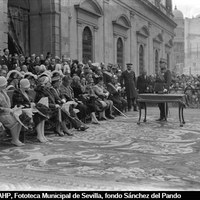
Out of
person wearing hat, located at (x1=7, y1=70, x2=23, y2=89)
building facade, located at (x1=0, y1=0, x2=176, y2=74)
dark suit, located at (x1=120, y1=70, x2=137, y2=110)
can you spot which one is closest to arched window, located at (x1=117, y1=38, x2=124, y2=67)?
building facade, located at (x1=0, y1=0, x2=176, y2=74)

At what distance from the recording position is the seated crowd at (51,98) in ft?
22.5

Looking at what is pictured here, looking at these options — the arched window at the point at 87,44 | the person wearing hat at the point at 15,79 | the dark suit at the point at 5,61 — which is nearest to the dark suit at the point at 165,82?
the person wearing hat at the point at 15,79

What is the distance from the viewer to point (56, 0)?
14758 millimetres

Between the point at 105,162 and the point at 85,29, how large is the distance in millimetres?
12982

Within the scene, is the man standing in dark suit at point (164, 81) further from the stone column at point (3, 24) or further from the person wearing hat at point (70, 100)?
the stone column at point (3, 24)

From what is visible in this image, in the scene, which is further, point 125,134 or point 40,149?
point 125,134

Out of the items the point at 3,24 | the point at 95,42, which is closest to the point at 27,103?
the point at 3,24

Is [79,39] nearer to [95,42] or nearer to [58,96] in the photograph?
[95,42]

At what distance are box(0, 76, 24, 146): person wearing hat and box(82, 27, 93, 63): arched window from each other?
428 inches

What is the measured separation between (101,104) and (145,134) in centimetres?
256

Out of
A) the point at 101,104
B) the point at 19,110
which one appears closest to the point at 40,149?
the point at 19,110

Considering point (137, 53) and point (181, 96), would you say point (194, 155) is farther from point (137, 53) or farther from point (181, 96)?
point (137, 53)

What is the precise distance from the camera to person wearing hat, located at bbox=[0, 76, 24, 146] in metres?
6.61

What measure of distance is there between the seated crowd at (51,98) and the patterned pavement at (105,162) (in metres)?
0.40
